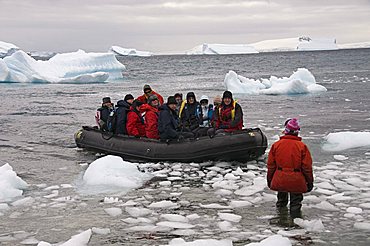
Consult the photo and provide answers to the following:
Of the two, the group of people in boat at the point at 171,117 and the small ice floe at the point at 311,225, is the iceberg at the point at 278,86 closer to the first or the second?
the group of people in boat at the point at 171,117

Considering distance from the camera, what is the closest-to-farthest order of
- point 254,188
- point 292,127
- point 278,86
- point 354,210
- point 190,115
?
point 292,127 → point 354,210 → point 254,188 → point 190,115 → point 278,86

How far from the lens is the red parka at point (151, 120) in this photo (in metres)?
10.1

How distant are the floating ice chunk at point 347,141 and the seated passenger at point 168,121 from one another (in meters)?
3.56

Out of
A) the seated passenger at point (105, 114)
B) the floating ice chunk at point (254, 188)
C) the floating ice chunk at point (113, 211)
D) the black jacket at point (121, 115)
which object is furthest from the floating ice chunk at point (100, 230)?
the seated passenger at point (105, 114)

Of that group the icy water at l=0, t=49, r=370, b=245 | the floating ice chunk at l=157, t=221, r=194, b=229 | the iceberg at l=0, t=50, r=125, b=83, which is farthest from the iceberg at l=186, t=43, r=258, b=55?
the floating ice chunk at l=157, t=221, r=194, b=229

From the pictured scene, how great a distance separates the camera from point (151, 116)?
10102mm

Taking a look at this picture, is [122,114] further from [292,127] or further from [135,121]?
[292,127]

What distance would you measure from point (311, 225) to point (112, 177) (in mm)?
3555

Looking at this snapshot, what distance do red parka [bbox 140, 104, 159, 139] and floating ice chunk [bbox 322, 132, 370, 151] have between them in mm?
3842

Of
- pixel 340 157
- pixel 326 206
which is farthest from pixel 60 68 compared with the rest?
pixel 326 206

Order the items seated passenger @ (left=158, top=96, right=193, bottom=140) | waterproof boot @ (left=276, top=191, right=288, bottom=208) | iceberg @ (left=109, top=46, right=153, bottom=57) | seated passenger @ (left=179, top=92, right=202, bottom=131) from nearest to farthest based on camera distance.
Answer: waterproof boot @ (left=276, top=191, right=288, bottom=208), seated passenger @ (left=158, top=96, right=193, bottom=140), seated passenger @ (left=179, top=92, right=202, bottom=131), iceberg @ (left=109, top=46, right=153, bottom=57)

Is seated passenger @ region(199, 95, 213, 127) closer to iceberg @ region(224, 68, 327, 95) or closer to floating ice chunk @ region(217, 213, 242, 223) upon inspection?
floating ice chunk @ region(217, 213, 242, 223)

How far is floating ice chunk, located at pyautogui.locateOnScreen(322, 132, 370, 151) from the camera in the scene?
11.0 m

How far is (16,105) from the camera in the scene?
934 inches
